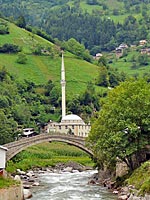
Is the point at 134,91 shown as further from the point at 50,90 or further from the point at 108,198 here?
the point at 50,90

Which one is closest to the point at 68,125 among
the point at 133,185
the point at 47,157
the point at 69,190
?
the point at 47,157

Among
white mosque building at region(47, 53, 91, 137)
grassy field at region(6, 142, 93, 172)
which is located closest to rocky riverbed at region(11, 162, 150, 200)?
grassy field at region(6, 142, 93, 172)

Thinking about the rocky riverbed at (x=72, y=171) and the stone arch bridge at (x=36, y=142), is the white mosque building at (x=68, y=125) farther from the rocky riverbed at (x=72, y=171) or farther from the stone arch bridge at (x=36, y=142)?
the stone arch bridge at (x=36, y=142)

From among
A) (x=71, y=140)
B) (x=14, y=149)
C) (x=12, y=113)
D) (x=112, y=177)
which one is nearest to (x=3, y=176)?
(x=112, y=177)

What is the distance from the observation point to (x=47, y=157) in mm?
130750

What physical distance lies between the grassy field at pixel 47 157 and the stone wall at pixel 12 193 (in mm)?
38036

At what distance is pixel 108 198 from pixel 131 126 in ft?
32.9

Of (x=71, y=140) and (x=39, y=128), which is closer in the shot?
(x=71, y=140)

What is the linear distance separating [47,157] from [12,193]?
7112 cm

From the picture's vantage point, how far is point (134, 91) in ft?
254

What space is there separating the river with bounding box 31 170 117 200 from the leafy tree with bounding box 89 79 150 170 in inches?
179

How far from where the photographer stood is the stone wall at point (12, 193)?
57.2 meters

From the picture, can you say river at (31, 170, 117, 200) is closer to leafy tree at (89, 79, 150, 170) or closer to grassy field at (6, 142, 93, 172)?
leafy tree at (89, 79, 150, 170)

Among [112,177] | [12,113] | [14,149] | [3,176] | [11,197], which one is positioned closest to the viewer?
[11,197]
